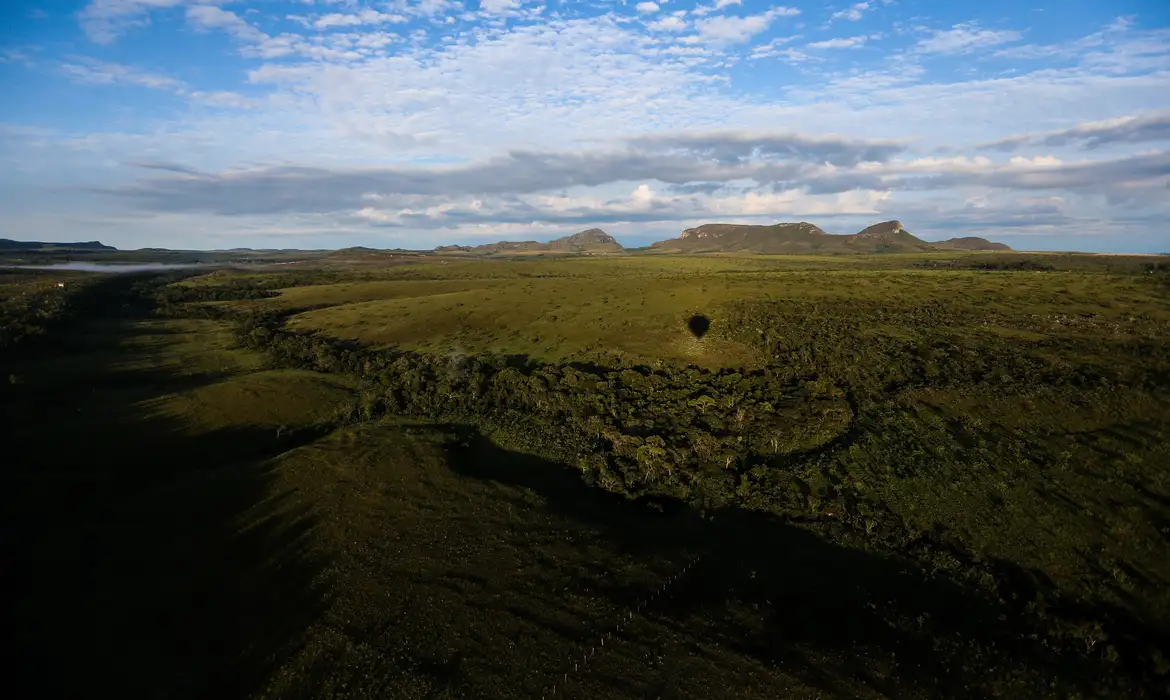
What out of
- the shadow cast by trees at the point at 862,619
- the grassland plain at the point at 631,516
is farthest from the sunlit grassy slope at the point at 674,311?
the shadow cast by trees at the point at 862,619

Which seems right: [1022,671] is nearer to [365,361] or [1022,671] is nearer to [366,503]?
[366,503]

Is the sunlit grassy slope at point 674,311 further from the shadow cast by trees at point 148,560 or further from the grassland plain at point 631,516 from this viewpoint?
the shadow cast by trees at point 148,560

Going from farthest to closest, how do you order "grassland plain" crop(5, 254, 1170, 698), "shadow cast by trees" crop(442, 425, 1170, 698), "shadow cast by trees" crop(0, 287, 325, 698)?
1. "grassland plain" crop(5, 254, 1170, 698)
2. "shadow cast by trees" crop(0, 287, 325, 698)
3. "shadow cast by trees" crop(442, 425, 1170, 698)

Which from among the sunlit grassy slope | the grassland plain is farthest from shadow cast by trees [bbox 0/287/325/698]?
the sunlit grassy slope

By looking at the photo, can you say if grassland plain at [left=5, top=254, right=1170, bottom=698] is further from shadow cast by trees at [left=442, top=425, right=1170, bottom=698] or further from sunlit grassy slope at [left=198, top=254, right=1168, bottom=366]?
sunlit grassy slope at [left=198, top=254, right=1168, bottom=366]

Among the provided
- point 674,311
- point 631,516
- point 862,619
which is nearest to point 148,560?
point 631,516

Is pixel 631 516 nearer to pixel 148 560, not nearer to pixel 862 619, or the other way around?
pixel 862 619

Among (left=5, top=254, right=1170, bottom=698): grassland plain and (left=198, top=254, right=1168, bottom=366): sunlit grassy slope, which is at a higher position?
(left=198, top=254, right=1168, bottom=366): sunlit grassy slope

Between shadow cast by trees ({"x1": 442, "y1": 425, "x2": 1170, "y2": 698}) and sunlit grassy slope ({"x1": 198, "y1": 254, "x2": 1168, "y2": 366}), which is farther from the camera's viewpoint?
sunlit grassy slope ({"x1": 198, "y1": 254, "x2": 1168, "y2": 366})
